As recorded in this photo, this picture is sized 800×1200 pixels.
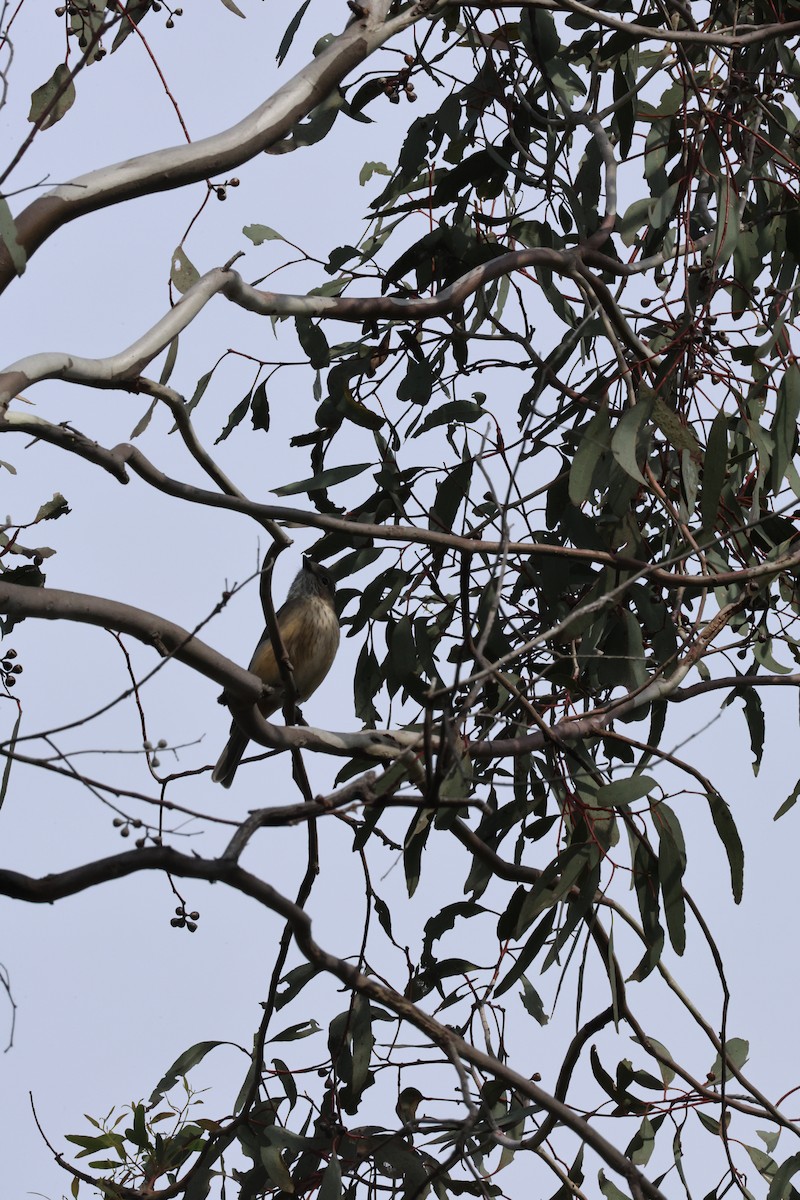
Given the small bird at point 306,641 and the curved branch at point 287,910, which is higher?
the small bird at point 306,641

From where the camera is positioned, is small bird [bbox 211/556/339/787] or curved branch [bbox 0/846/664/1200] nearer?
curved branch [bbox 0/846/664/1200]

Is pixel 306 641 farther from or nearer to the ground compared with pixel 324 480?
farther from the ground

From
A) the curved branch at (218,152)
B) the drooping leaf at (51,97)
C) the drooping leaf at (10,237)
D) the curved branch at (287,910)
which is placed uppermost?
the drooping leaf at (51,97)

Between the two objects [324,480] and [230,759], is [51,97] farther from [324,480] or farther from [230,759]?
[230,759]

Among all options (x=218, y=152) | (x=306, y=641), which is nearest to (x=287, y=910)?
(x=218, y=152)

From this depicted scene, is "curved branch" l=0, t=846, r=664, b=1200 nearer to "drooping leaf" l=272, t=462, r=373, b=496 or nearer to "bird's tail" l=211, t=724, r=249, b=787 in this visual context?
"drooping leaf" l=272, t=462, r=373, b=496

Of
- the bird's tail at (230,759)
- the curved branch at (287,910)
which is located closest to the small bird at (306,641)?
the bird's tail at (230,759)

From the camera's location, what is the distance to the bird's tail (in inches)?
157

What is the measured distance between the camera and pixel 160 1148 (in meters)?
3.23

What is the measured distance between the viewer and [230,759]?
401 centimetres

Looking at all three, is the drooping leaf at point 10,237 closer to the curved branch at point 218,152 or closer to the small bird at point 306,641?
the curved branch at point 218,152

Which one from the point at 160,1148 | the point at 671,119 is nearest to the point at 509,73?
the point at 671,119

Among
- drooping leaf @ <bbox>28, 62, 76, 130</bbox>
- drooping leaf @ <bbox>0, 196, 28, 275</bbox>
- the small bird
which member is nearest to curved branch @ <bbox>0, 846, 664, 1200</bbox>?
drooping leaf @ <bbox>0, 196, 28, 275</bbox>

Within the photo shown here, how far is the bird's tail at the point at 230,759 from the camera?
399 centimetres
